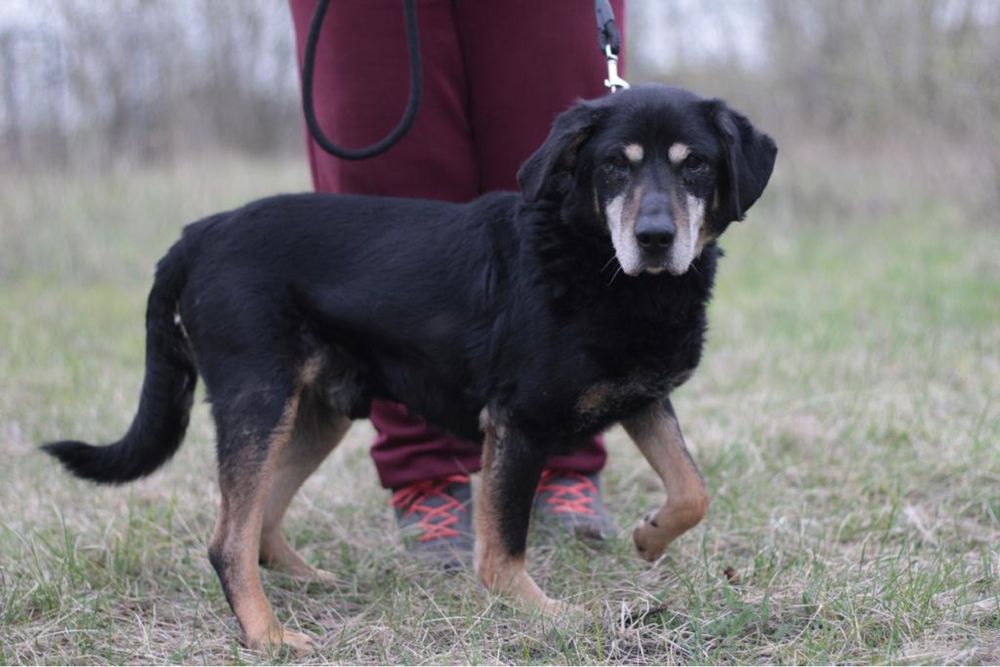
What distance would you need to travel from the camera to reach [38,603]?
2910 millimetres

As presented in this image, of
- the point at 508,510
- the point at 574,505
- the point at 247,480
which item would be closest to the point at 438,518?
the point at 574,505

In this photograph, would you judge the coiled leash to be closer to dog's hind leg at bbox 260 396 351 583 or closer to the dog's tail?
the dog's tail

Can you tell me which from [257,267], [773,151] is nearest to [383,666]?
[257,267]

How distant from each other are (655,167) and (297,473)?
4.64 feet

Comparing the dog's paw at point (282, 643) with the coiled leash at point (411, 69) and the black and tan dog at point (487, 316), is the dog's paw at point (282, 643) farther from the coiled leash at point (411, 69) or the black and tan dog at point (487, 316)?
the coiled leash at point (411, 69)

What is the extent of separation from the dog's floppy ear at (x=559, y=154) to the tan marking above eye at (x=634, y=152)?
13 cm

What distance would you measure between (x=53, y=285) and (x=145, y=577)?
4944 millimetres

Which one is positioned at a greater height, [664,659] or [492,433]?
[492,433]

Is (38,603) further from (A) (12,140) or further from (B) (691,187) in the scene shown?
(A) (12,140)

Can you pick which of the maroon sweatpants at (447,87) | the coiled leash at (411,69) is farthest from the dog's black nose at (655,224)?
the maroon sweatpants at (447,87)

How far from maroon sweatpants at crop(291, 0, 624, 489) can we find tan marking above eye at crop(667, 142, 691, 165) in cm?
69

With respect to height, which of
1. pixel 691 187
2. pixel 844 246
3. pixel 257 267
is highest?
pixel 691 187

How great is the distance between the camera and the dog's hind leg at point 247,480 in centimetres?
282

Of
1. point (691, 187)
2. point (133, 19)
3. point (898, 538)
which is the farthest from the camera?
point (133, 19)
